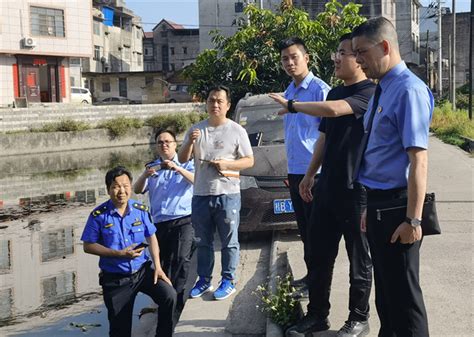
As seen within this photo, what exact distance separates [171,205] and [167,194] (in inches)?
4.1

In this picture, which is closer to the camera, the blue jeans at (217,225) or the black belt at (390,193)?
the black belt at (390,193)

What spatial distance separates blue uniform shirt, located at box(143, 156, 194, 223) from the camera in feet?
18.2

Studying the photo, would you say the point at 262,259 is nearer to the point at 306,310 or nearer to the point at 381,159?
the point at 306,310

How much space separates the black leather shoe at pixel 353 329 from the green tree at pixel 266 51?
28.4ft

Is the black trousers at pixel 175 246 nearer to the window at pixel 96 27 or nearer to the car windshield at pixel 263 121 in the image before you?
the car windshield at pixel 263 121

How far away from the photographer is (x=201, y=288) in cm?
556

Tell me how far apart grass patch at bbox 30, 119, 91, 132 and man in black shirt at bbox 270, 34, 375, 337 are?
22.7m

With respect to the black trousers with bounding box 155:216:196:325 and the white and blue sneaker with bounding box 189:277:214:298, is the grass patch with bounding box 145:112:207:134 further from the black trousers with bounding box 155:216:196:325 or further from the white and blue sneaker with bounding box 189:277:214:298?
the white and blue sneaker with bounding box 189:277:214:298

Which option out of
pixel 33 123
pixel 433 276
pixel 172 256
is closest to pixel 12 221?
pixel 172 256

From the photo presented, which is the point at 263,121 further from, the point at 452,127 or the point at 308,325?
the point at 452,127

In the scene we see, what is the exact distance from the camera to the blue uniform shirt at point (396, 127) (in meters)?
3.11

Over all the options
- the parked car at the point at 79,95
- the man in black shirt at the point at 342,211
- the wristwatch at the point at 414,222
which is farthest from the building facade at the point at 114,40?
the wristwatch at the point at 414,222

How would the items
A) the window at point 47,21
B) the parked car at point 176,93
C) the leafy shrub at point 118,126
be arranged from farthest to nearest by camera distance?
the parked car at point 176,93
the window at point 47,21
the leafy shrub at point 118,126

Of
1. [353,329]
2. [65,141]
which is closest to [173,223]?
[353,329]
